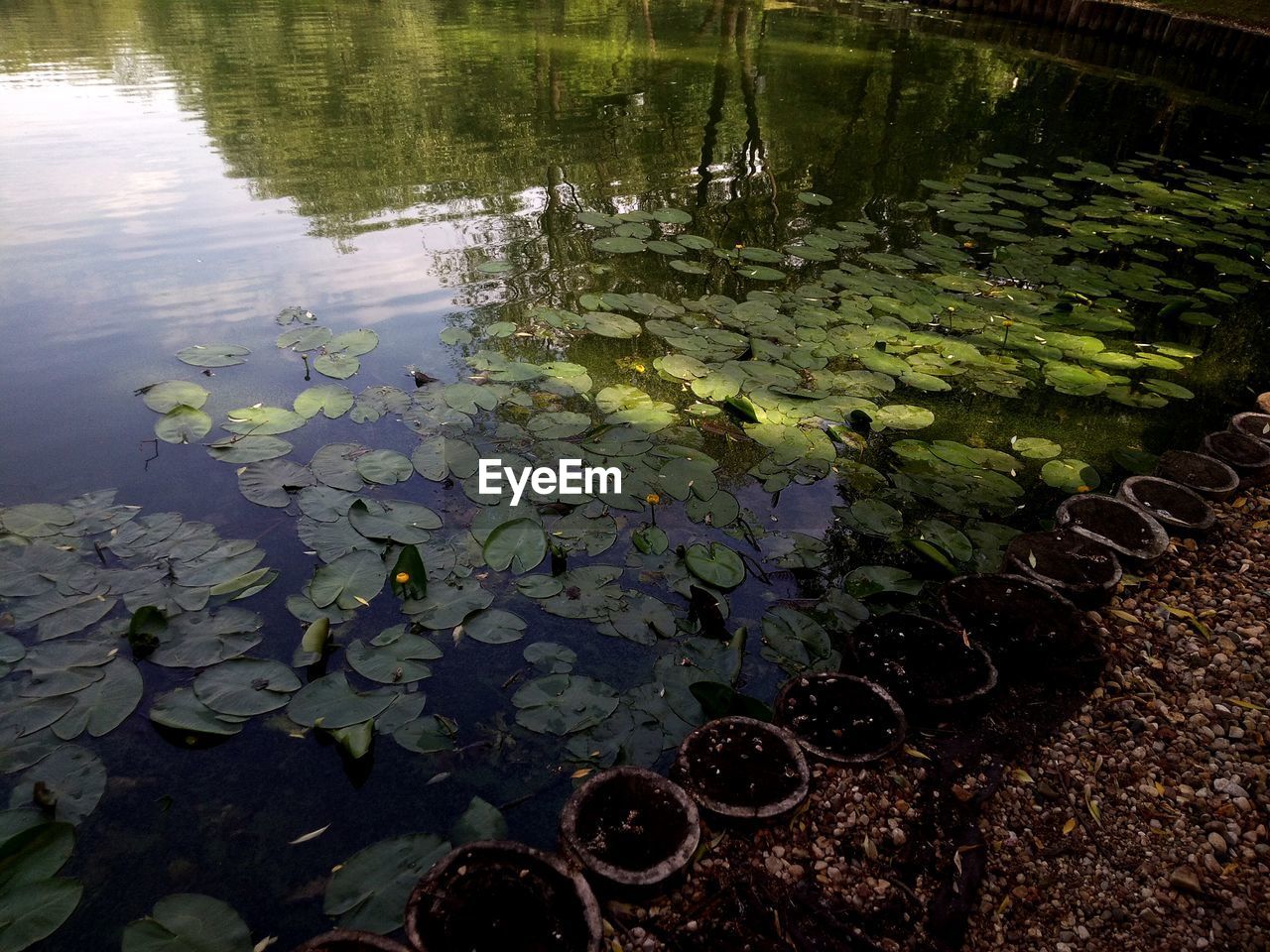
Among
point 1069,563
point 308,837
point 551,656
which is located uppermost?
point 1069,563

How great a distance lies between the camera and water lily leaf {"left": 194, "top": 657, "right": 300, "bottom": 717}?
203 centimetres

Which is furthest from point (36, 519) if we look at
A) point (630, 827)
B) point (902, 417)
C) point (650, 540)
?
point (902, 417)

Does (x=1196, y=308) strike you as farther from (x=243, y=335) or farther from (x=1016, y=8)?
(x=1016, y=8)

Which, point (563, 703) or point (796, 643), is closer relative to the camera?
point (563, 703)

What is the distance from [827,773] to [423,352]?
2.99 meters

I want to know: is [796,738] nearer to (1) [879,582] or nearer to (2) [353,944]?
(1) [879,582]

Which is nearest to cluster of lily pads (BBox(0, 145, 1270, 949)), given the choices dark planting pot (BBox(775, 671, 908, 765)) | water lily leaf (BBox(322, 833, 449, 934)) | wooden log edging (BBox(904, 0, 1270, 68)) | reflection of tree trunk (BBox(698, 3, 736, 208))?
water lily leaf (BBox(322, 833, 449, 934))

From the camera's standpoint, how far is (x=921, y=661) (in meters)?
2.10

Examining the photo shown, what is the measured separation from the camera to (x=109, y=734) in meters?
1.98

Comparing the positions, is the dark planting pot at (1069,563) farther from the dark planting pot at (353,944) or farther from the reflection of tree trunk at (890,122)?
the reflection of tree trunk at (890,122)

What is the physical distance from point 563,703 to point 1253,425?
3.31m

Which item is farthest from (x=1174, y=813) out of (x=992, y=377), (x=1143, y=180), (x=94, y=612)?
(x=1143, y=180)

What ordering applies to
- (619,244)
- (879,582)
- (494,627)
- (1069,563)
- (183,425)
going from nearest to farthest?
1. (494,627)
2. (1069,563)
3. (879,582)
4. (183,425)
5. (619,244)

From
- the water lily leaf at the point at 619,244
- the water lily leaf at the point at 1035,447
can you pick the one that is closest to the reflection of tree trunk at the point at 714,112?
the water lily leaf at the point at 619,244
